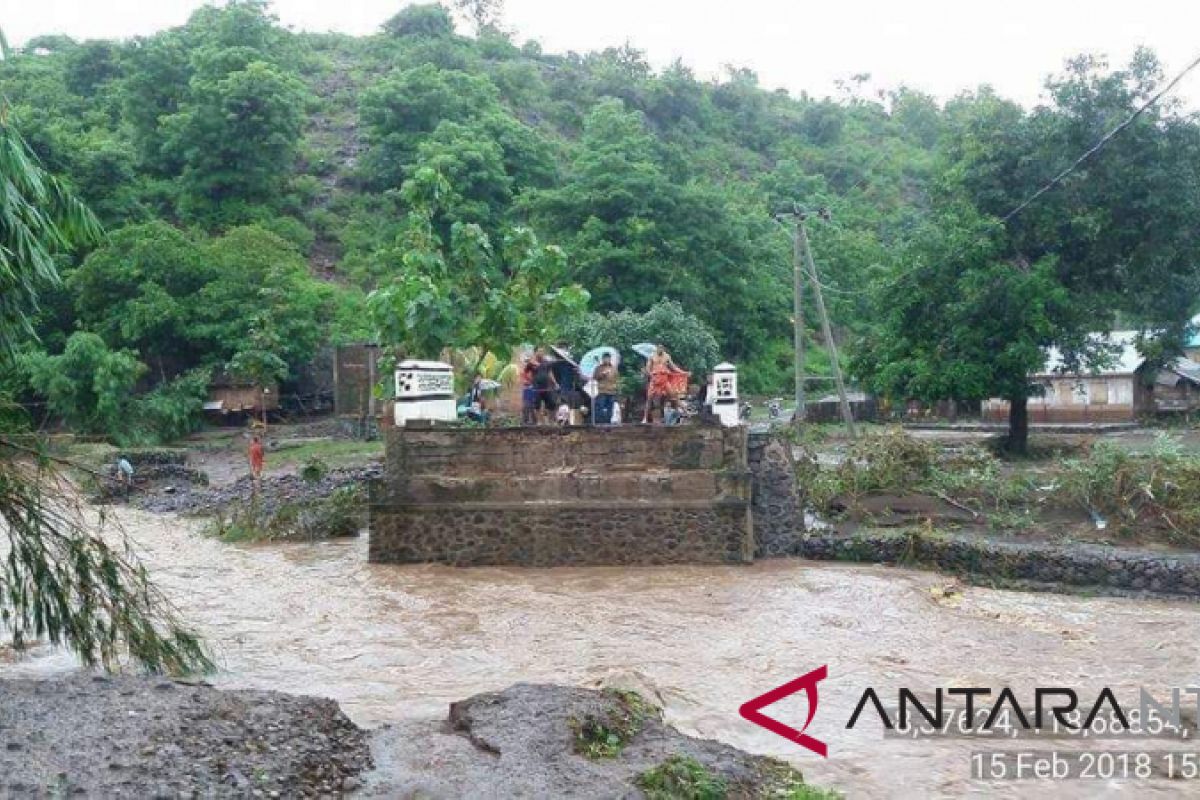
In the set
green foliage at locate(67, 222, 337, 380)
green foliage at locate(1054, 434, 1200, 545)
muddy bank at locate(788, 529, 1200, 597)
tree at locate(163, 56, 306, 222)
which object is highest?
tree at locate(163, 56, 306, 222)

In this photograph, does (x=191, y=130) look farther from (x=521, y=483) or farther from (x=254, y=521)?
(x=521, y=483)

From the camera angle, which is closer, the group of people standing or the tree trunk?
the group of people standing

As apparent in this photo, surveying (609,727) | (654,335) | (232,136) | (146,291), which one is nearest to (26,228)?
(609,727)

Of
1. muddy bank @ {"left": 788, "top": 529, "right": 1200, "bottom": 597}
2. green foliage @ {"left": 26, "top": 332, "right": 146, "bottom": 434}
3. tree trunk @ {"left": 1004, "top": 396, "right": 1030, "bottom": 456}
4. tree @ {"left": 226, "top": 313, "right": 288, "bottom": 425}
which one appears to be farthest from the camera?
tree @ {"left": 226, "top": 313, "right": 288, "bottom": 425}

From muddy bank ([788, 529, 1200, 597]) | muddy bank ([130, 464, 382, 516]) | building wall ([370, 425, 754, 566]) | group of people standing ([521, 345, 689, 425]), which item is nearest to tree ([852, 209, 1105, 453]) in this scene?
muddy bank ([788, 529, 1200, 597])

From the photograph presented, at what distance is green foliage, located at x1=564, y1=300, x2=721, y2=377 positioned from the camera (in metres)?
28.3

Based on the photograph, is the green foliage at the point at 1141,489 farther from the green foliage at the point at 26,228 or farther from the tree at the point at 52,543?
the green foliage at the point at 26,228

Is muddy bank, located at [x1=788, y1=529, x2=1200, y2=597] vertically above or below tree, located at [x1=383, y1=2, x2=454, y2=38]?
below

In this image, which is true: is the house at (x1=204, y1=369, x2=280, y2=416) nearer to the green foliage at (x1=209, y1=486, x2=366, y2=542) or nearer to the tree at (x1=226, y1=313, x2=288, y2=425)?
the tree at (x1=226, y1=313, x2=288, y2=425)

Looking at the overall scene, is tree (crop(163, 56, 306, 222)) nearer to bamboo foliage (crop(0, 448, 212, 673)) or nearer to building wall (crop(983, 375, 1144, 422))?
building wall (crop(983, 375, 1144, 422))

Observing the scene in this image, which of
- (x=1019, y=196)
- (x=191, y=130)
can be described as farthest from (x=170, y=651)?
(x=191, y=130)

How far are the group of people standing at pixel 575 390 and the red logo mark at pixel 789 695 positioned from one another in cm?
822

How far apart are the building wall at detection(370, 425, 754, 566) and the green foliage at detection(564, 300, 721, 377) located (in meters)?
11.4

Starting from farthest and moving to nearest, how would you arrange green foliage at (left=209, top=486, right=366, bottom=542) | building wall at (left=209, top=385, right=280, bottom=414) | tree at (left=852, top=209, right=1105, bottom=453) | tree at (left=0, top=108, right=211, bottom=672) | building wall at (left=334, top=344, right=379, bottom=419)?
1. building wall at (left=209, top=385, right=280, bottom=414)
2. building wall at (left=334, top=344, right=379, bottom=419)
3. tree at (left=852, top=209, right=1105, bottom=453)
4. green foliage at (left=209, top=486, right=366, bottom=542)
5. tree at (left=0, top=108, right=211, bottom=672)
